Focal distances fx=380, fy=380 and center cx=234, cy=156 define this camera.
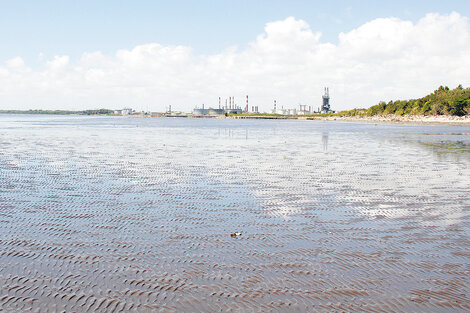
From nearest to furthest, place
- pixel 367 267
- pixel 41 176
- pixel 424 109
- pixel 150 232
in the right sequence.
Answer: pixel 367 267 → pixel 150 232 → pixel 41 176 → pixel 424 109

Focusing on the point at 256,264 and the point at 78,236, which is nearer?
the point at 256,264

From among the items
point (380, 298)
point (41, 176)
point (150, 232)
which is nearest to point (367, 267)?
point (380, 298)

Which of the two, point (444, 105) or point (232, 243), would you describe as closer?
point (232, 243)

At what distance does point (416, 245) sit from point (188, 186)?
A: 11408 millimetres

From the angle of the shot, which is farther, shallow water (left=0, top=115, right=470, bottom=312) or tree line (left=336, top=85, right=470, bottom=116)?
tree line (left=336, top=85, right=470, bottom=116)

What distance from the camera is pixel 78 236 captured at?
11359 mm

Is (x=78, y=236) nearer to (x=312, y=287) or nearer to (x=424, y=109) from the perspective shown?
(x=312, y=287)

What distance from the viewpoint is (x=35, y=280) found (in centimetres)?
838

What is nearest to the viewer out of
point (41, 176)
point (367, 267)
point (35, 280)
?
point (35, 280)

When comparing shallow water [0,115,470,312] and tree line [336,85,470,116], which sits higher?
tree line [336,85,470,116]

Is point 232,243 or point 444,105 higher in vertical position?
point 444,105

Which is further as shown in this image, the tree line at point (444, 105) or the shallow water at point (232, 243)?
the tree line at point (444, 105)

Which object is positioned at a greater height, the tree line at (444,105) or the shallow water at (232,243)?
the tree line at (444,105)

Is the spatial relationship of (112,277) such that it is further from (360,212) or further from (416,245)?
(360,212)
